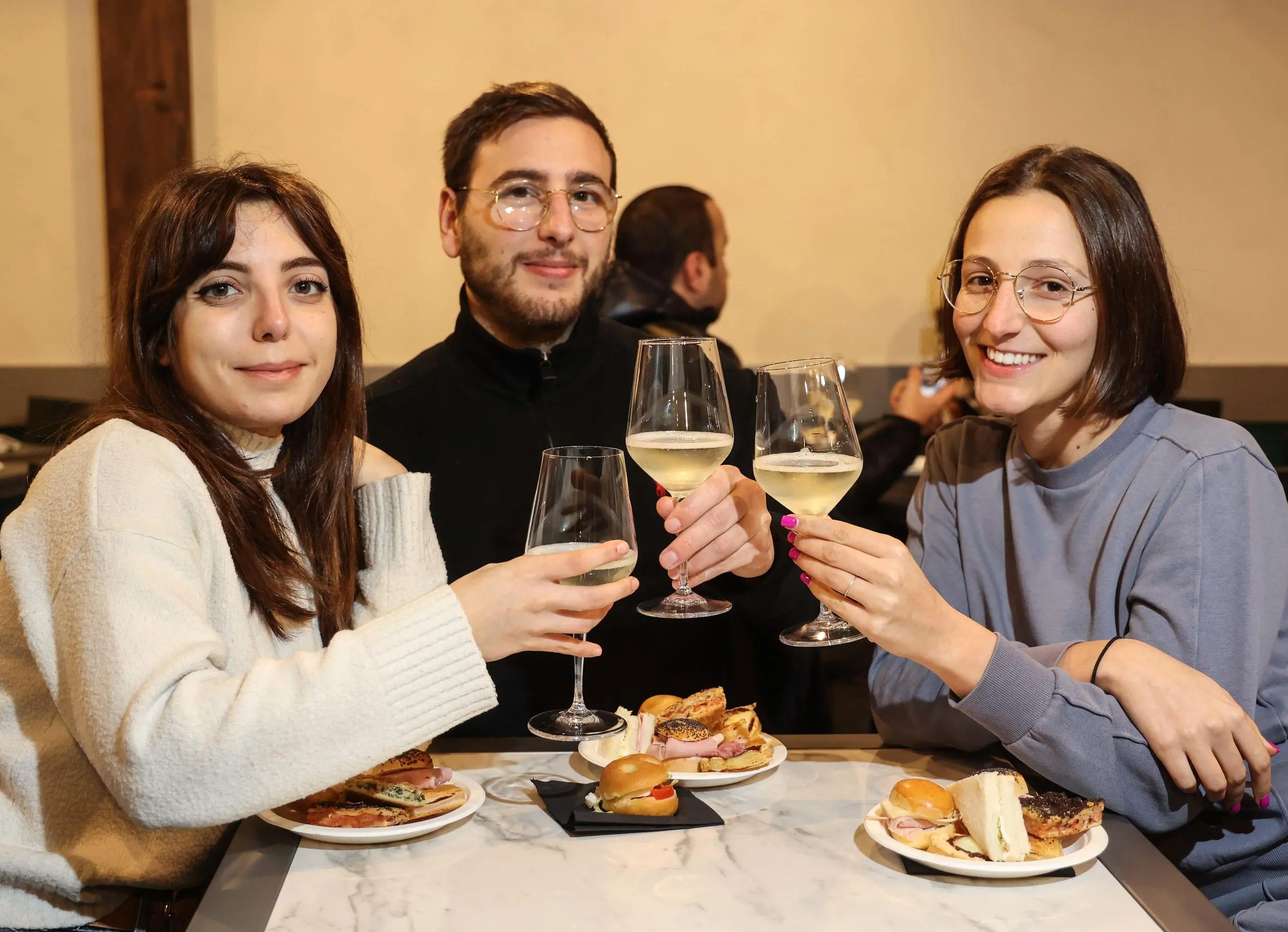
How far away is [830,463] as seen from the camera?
1433 mm

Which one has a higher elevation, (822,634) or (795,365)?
(795,365)

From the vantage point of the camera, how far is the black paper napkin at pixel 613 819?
1306 mm

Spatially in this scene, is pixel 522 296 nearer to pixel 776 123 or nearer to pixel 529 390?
pixel 529 390

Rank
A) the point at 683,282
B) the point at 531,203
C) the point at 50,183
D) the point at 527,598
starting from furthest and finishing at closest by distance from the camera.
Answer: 1. the point at 50,183
2. the point at 683,282
3. the point at 531,203
4. the point at 527,598

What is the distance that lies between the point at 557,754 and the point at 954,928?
629 mm

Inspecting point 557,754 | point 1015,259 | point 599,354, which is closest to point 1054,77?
point 599,354

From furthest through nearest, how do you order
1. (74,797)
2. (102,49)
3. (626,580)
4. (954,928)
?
1. (102,49)
2. (74,797)
3. (626,580)
4. (954,928)

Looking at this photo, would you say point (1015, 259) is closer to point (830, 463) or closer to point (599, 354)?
point (830, 463)

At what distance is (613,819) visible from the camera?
1310 mm

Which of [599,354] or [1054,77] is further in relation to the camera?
[1054,77]

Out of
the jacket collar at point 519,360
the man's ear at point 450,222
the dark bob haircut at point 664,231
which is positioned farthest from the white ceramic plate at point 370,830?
the dark bob haircut at point 664,231

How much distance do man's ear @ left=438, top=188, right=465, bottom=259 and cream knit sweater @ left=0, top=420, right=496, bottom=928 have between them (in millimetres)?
1229

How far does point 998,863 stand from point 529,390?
1.58 m

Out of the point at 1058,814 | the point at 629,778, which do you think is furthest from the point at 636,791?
the point at 1058,814
